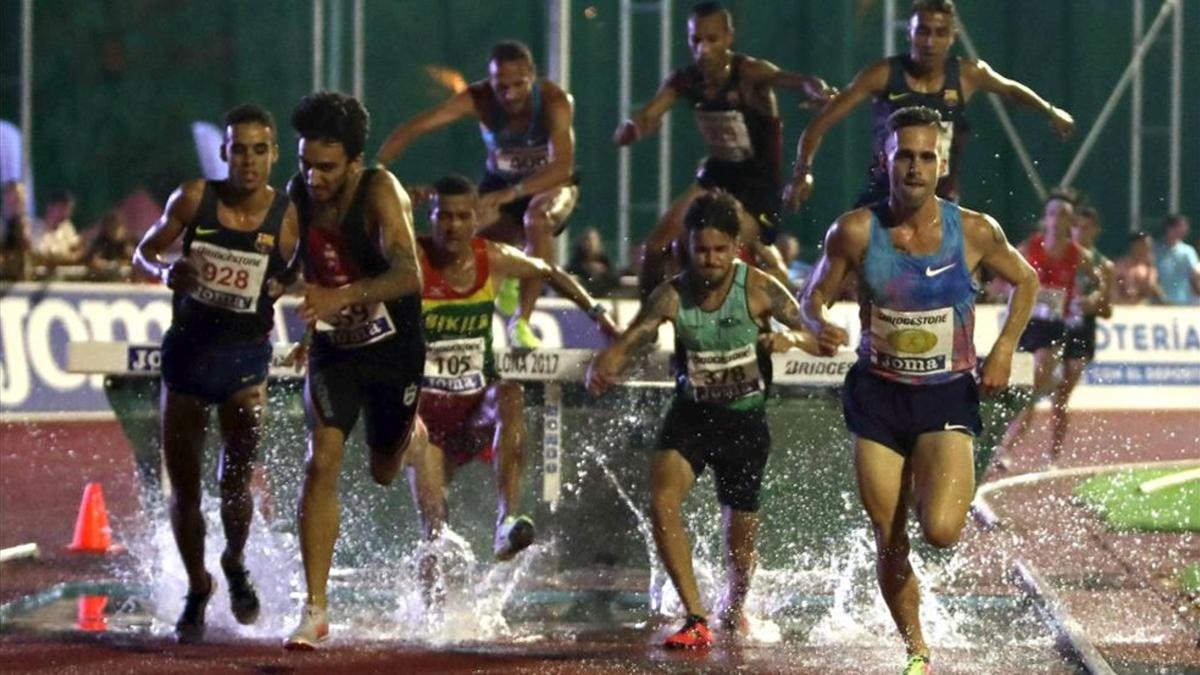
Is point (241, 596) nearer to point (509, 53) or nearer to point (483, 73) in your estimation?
point (509, 53)

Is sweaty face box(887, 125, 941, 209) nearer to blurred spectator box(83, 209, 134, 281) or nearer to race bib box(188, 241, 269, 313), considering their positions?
race bib box(188, 241, 269, 313)

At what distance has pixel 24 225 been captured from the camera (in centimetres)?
1828

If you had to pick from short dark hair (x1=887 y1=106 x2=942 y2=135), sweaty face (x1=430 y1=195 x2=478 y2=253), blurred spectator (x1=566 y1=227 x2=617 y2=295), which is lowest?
blurred spectator (x1=566 y1=227 x2=617 y2=295)

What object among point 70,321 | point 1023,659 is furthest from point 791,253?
point 1023,659

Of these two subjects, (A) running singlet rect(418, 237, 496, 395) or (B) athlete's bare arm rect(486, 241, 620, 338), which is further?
(B) athlete's bare arm rect(486, 241, 620, 338)

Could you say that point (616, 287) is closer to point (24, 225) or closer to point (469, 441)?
point (24, 225)

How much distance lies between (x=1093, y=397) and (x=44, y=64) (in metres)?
10.0

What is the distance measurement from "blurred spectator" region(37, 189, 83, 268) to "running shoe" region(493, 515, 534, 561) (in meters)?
9.46

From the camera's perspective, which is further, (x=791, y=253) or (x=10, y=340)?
(x=791, y=253)

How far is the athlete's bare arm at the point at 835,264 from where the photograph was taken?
27.0 ft

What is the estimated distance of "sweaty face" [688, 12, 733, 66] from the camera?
11554 millimetres

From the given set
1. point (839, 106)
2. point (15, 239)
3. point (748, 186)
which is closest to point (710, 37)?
point (748, 186)

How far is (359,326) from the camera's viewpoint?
8617 millimetres

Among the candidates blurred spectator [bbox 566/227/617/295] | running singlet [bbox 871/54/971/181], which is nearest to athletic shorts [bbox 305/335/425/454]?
running singlet [bbox 871/54/971/181]
